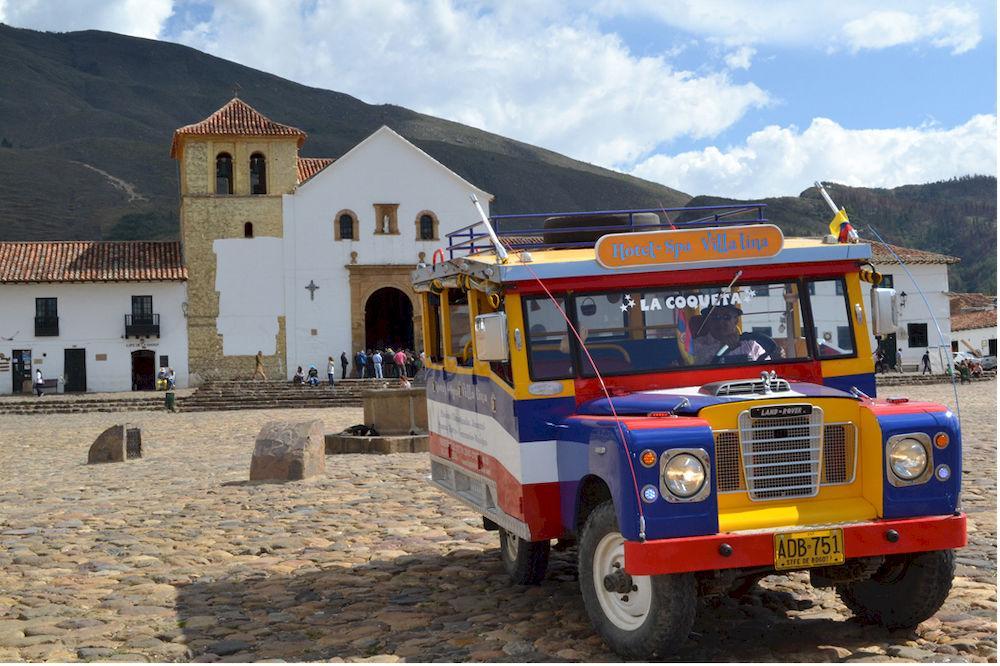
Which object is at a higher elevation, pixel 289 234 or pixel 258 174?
pixel 258 174

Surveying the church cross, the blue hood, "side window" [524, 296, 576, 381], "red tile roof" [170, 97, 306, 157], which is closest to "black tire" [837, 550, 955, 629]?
the blue hood

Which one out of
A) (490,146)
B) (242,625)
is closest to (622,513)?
(242,625)

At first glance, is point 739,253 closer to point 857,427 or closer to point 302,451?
point 857,427

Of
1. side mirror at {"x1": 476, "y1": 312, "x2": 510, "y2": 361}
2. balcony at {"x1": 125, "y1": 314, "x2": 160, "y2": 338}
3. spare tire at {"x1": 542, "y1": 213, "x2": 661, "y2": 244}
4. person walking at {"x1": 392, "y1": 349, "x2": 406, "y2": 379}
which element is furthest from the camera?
balcony at {"x1": 125, "y1": 314, "x2": 160, "y2": 338}

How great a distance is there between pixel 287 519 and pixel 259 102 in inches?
6994

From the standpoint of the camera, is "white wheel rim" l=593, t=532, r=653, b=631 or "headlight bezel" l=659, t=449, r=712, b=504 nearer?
"headlight bezel" l=659, t=449, r=712, b=504

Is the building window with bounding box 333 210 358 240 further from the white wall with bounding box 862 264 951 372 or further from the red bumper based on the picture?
the red bumper

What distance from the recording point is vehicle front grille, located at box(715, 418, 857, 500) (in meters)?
5.84

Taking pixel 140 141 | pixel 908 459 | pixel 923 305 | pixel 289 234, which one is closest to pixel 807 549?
pixel 908 459

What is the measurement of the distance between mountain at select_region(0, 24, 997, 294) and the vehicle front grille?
196 feet

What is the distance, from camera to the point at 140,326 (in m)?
47.0

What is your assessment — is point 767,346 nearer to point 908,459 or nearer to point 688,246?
point 688,246

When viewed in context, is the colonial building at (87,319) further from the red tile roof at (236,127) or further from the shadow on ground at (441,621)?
the shadow on ground at (441,621)

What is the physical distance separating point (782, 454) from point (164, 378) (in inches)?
1602
